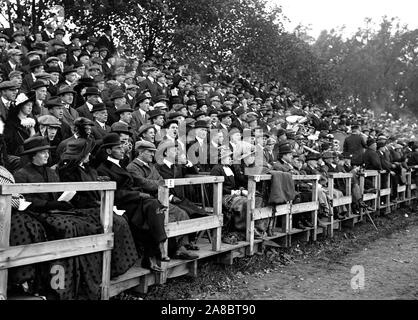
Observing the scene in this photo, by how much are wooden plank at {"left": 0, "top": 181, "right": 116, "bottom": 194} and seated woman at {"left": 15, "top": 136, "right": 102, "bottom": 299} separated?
0.38 meters

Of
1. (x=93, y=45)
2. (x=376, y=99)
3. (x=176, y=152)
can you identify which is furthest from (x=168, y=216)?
Answer: (x=376, y=99)

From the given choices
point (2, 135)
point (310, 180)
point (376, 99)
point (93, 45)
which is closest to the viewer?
point (2, 135)

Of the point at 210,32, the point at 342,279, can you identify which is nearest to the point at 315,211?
the point at 342,279

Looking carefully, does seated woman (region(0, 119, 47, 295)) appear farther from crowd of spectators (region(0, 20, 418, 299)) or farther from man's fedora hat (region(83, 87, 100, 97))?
man's fedora hat (region(83, 87, 100, 97))

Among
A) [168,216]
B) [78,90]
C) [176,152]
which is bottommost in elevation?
[168,216]

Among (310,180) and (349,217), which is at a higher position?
(310,180)

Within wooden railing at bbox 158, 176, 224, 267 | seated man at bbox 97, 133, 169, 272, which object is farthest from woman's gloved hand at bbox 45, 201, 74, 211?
wooden railing at bbox 158, 176, 224, 267

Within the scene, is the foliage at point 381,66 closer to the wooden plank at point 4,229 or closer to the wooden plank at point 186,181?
the wooden plank at point 186,181

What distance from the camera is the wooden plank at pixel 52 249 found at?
4332mm

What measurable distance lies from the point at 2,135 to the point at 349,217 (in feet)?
27.6

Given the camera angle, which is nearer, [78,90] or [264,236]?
[264,236]

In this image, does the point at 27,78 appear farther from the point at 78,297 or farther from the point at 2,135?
the point at 78,297
